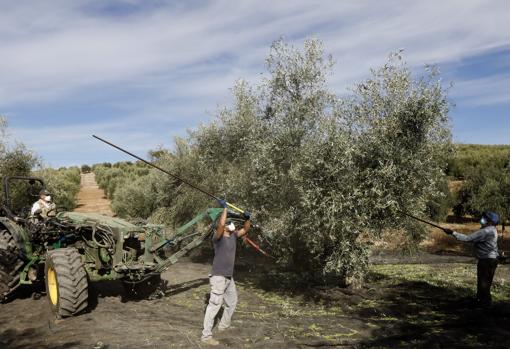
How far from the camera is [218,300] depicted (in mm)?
7410

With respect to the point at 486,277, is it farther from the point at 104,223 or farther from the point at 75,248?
the point at 75,248

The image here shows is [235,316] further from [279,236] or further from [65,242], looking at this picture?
[65,242]

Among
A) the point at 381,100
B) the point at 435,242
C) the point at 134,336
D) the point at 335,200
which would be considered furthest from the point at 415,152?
the point at 435,242

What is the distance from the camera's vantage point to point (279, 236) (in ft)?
38.7

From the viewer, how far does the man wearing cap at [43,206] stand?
9.94 metres

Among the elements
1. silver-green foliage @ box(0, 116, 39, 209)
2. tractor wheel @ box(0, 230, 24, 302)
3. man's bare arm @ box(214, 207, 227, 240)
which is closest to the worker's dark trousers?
man's bare arm @ box(214, 207, 227, 240)

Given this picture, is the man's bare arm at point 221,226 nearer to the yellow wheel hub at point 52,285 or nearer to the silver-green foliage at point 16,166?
the yellow wheel hub at point 52,285

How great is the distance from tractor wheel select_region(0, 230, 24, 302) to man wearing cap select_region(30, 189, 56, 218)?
0.76 metres

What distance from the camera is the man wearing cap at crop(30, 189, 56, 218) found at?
994 cm

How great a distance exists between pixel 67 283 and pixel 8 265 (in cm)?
216

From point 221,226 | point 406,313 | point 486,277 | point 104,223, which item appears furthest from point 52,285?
point 486,277

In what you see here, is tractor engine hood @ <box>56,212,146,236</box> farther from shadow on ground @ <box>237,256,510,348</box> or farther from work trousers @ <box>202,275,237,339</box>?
shadow on ground @ <box>237,256,510,348</box>

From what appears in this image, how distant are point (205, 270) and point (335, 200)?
6.45 m

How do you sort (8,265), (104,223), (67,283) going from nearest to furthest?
(67,283), (8,265), (104,223)
